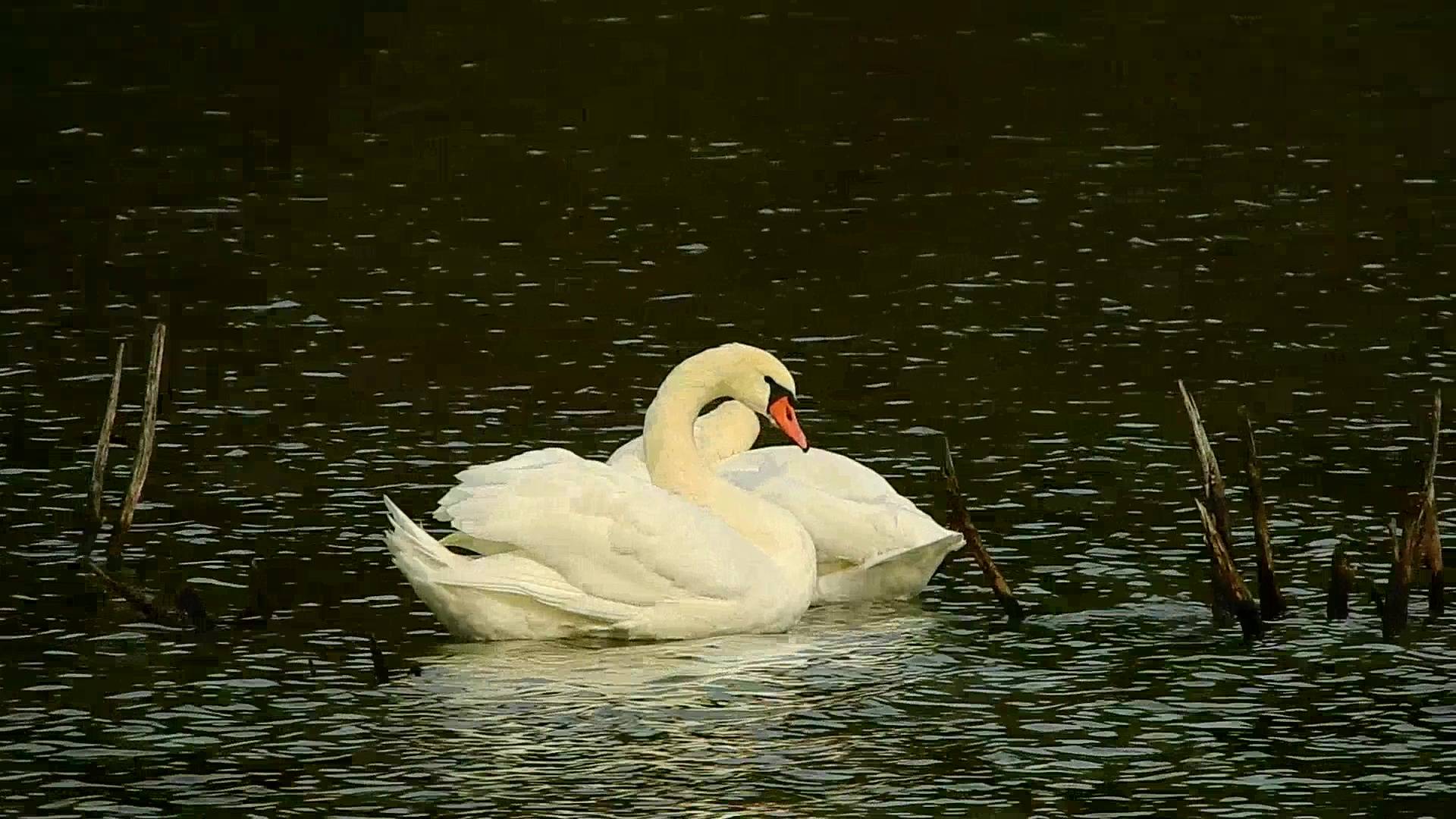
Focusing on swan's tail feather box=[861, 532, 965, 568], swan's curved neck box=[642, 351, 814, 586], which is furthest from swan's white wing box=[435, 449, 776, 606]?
swan's tail feather box=[861, 532, 965, 568]

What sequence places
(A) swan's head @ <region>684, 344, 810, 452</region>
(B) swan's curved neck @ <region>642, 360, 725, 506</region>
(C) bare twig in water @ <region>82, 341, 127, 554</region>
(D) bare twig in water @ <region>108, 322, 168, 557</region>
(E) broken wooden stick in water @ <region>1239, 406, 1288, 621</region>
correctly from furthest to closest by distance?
(C) bare twig in water @ <region>82, 341, 127, 554</region> → (D) bare twig in water @ <region>108, 322, 168, 557</region> → (A) swan's head @ <region>684, 344, 810, 452</region> → (B) swan's curved neck @ <region>642, 360, 725, 506</region> → (E) broken wooden stick in water @ <region>1239, 406, 1288, 621</region>

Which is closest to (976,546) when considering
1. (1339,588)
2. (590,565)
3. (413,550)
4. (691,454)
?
(691,454)

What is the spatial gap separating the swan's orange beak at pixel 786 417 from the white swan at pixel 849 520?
428mm

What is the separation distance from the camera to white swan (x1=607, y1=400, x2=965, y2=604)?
17.8m

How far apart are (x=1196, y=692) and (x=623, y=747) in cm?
307

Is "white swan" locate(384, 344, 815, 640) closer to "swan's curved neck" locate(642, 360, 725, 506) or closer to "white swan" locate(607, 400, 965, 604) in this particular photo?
"swan's curved neck" locate(642, 360, 725, 506)

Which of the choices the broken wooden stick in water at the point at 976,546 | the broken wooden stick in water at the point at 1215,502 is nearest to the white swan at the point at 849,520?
the broken wooden stick in water at the point at 976,546

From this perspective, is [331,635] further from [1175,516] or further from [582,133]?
[582,133]

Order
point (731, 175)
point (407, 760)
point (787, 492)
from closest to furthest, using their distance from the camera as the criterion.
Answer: point (407, 760)
point (787, 492)
point (731, 175)

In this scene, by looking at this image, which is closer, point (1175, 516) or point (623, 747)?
point (623, 747)

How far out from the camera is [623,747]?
14.8 metres

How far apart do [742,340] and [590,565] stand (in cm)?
808

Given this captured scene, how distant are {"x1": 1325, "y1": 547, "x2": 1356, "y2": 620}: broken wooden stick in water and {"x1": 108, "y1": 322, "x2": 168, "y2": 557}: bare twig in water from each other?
23.0 ft

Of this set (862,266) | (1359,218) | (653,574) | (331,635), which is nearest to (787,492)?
(653,574)
